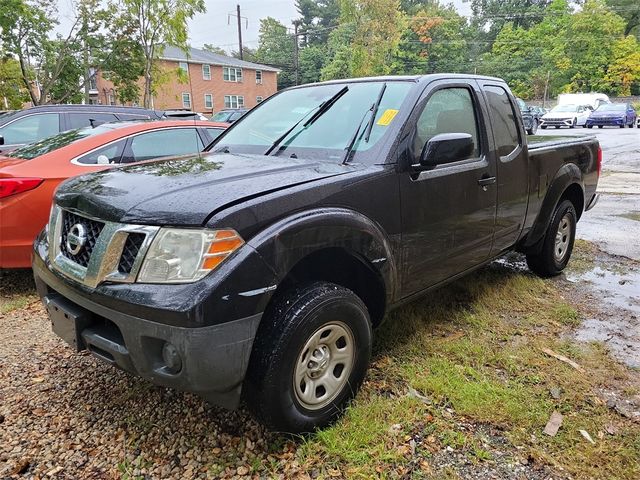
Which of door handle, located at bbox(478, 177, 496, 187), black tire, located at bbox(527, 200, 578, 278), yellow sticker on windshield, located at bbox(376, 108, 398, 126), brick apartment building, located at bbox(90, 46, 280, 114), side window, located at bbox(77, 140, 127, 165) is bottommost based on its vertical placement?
black tire, located at bbox(527, 200, 578, 278)

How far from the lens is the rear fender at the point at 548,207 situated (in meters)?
4.41

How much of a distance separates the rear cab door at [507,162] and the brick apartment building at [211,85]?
33.6 metres

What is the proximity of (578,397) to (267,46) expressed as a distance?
77933 millimetres

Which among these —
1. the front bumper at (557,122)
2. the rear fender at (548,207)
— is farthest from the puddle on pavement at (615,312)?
the front bumper at (557,122)

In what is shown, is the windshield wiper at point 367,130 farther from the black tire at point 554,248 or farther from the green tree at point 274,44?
the green tree at point 274,44

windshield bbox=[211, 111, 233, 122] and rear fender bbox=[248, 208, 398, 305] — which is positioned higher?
windshield bbox=[211, 111, 233, 122]

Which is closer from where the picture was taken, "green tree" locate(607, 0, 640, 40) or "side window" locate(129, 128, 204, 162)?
"side window" locate(129, 128, 204, 162)

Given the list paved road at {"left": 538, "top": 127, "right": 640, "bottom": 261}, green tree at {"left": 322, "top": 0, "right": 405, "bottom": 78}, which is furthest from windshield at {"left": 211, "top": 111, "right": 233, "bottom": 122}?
green tree at {"left": 322, "top": 0, "right": 405, "bottom": 78}

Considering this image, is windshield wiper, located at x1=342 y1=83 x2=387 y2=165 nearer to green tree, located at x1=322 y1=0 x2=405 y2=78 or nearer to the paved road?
the paved road

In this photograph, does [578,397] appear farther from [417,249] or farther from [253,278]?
[253,278]

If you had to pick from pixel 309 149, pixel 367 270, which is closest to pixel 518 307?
pixel 367 270

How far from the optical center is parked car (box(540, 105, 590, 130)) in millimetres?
27344

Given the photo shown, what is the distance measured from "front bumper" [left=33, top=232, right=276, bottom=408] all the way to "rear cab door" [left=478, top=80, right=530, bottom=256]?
2.39m

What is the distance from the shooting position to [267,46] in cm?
7412
